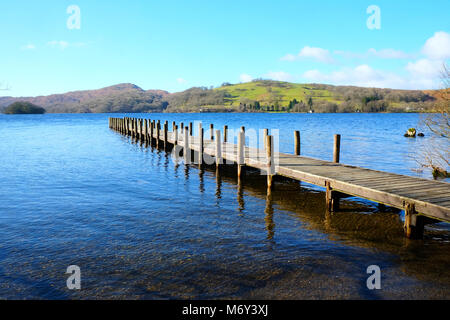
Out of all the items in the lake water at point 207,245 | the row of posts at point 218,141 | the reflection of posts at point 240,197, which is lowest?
the lake water at point 207,245

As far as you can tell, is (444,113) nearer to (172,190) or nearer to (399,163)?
(399,163)

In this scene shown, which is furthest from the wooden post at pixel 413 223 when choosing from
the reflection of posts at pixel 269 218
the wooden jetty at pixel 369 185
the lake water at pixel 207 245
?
the reflection of posts at pixel 269 218

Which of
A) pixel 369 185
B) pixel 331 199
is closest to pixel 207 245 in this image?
pixel 331 199

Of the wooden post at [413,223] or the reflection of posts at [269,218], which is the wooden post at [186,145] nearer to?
the reflection of posts at [269,218]

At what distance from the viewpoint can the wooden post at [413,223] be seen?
27.7 feet

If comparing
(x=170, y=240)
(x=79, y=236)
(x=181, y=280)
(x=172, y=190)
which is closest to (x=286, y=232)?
(x=170, y=240)

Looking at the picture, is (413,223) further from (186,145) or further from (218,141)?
(186,145)

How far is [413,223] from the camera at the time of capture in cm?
856

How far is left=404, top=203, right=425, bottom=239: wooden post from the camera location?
27.7 ft

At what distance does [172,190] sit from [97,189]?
3288 mm

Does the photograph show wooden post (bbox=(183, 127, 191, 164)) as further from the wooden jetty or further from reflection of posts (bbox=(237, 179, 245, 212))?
reflection of posts (bbox=(237, 179, 245, 212))

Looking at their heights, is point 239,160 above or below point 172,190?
above

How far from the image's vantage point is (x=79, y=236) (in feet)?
30.7

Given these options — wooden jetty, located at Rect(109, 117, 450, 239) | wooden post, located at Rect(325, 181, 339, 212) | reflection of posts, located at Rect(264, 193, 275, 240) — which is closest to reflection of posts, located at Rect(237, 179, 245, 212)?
reflection of posts, located at Rect(264, 193, 275, 240)
